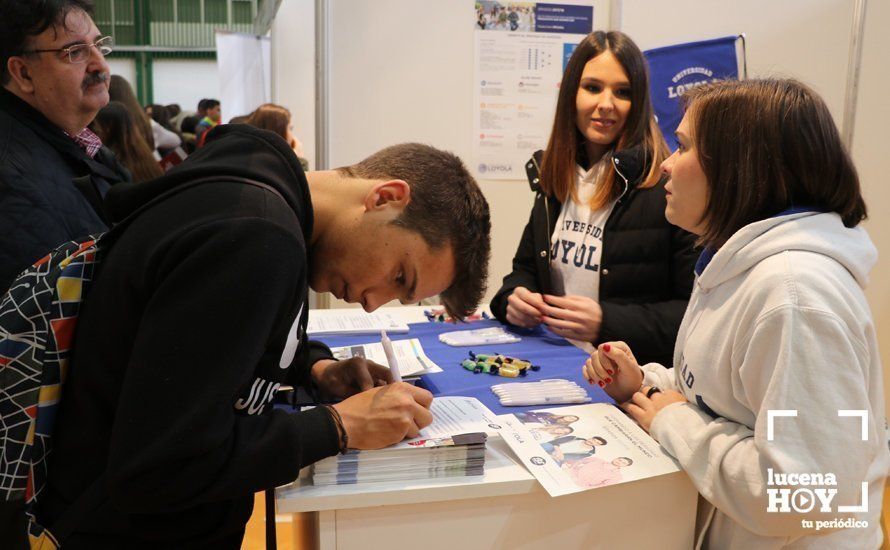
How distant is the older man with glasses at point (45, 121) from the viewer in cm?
151

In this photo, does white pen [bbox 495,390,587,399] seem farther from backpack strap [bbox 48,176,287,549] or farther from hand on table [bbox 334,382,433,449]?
backpack strap [bbox 48,176,287,549]

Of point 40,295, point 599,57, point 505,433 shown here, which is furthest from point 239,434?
point 599,57

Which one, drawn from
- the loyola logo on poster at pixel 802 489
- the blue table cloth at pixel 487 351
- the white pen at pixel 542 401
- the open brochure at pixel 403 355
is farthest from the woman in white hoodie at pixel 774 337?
the open brochure at pixel 403 355

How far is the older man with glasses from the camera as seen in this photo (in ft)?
4.96

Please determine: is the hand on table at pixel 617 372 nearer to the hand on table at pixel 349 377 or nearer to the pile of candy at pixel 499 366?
the pile of candy at pixel 499 366

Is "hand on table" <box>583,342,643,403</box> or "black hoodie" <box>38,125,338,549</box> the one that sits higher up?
"black hoodie" <box>38,125,338,549</box>

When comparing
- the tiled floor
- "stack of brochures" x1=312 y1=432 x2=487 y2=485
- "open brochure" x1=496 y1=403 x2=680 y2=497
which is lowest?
the tiled floor

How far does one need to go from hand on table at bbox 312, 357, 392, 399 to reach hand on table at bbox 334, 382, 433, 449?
26cm

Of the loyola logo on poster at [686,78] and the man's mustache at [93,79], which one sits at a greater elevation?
the loyola logo on poster at [686,78]

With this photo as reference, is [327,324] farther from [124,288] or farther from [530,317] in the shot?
→ [124,288]

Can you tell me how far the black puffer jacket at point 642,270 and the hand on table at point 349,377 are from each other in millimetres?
745

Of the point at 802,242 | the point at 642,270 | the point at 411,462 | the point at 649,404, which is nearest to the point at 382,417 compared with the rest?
the point at 411,462

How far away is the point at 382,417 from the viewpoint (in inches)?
44.2

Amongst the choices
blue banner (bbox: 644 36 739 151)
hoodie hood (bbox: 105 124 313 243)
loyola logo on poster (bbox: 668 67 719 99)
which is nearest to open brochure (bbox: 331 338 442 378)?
hoodie hood (bbox: 105 124 313 243)
